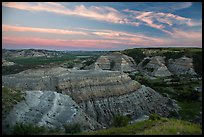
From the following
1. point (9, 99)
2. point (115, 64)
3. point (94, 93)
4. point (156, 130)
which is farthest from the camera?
point (115, 64)

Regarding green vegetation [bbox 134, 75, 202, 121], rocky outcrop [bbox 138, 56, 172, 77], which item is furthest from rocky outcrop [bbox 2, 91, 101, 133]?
rocky outcrop [bbox 138, 56, 172, 77]

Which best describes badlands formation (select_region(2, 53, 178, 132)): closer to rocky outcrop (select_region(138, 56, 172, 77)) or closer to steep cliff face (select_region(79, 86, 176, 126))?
steep cliff face (select_region(79, 86, 176, 126))

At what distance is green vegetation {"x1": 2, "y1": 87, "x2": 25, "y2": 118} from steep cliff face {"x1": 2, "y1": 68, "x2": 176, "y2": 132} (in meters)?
11.2

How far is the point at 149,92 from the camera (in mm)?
56469

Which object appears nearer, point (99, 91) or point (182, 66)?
point (99, 91)

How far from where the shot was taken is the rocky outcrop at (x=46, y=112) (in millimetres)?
25956

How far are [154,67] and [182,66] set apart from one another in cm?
895

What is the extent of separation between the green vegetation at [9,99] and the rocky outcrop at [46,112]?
373 millimetres

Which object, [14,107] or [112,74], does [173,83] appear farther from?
[14,107]

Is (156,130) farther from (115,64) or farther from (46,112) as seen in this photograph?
(115,64)

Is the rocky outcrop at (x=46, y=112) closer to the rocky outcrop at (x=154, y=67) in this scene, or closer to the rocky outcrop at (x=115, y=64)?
the rocky outcrop at (x=154, y=67)

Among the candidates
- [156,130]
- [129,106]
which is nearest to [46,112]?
[156,130]

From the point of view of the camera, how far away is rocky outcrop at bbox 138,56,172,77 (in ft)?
306

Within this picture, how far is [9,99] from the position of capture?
90.9ft
